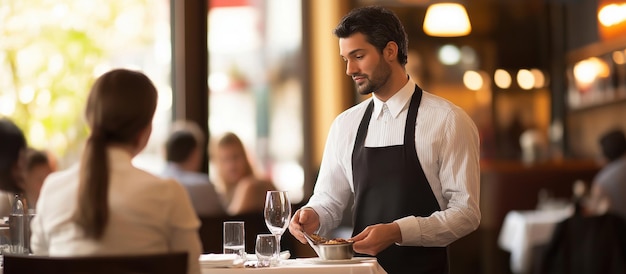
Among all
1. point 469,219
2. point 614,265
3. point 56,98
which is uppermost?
point 56,98

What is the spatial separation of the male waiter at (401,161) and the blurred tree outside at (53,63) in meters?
3.99

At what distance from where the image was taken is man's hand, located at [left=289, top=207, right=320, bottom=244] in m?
3.24

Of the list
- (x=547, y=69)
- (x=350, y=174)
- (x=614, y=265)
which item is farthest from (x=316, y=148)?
(x=547, y=69)

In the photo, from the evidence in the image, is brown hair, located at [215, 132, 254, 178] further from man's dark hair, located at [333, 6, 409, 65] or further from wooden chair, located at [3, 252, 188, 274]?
wooden chair, located at [3, 252, 188, 274]

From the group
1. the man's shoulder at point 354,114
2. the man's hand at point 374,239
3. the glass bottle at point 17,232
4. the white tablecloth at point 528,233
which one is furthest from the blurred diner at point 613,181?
the glass bottle at point 17,232

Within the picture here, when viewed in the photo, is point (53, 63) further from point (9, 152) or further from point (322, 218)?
point (322, 218)

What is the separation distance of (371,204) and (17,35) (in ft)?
14.4

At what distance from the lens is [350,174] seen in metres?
3.55

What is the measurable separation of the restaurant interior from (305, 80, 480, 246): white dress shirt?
2093mm

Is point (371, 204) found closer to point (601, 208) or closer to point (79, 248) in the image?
point (79, 248)

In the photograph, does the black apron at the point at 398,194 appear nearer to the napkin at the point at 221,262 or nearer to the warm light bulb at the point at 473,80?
the napkin at the point at 221,262

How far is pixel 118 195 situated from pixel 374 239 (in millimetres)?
926

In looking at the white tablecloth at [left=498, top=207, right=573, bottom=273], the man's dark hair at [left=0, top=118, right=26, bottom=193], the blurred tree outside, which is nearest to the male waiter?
the man's dark hair at [left=0, top=118, right=26, bottom=193]

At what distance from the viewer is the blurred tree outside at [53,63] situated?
7.02 metres
